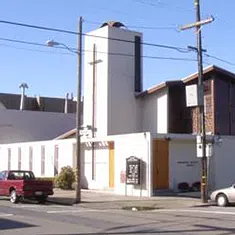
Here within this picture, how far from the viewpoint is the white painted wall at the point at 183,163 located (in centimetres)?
3083

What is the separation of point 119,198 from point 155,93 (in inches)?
430

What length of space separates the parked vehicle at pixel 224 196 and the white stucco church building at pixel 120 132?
542cm

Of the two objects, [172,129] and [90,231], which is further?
[172,129]

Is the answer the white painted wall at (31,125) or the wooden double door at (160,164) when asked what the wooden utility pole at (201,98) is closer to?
the wooden double door at (160,164)

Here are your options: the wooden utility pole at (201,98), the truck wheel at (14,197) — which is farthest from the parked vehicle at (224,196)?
the truck wheel at (14,197)

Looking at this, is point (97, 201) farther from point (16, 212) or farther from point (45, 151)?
point (45, 151)

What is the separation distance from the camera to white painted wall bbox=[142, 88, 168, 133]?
36.9 metres

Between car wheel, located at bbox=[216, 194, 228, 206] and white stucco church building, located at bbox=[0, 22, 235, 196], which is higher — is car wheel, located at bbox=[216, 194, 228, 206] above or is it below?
below

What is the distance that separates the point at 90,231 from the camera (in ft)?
48.3

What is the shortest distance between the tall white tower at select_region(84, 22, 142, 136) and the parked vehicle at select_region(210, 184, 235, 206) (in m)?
13.3

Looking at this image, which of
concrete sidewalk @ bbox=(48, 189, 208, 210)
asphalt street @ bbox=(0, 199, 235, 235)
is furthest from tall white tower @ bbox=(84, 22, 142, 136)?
asphalt street @ bbox=(0, 199, 235, 235)

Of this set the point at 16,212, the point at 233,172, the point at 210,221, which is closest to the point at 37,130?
the point at 233,172

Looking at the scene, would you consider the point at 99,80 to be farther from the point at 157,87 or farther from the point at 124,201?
the point at 124,201

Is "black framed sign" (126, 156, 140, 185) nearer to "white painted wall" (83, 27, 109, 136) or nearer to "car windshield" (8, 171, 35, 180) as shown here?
"car windshield" (8, 171, 35, 180)
